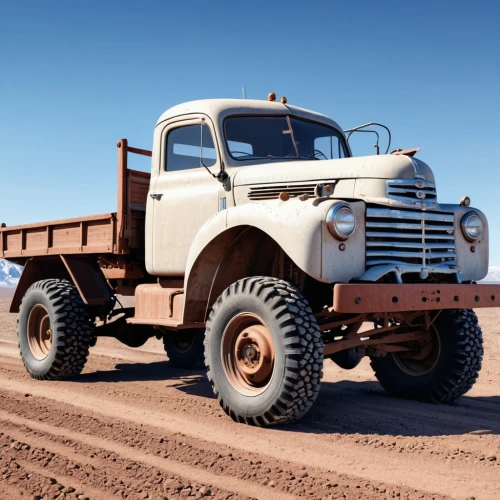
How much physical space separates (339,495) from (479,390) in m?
4.03

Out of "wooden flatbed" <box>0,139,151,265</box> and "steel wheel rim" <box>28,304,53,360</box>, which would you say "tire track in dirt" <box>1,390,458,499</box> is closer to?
"wooden flatbed" <box>0,139,151,265</box>

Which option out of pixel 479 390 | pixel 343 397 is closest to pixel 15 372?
pixel 343 397

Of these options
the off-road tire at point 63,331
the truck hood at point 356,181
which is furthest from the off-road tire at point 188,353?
the truck hood at point 356,181

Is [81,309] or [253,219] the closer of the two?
[253,219]

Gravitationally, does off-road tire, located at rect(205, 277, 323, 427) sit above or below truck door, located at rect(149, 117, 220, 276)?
below

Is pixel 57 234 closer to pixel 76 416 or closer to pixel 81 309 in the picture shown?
pixel 81 309

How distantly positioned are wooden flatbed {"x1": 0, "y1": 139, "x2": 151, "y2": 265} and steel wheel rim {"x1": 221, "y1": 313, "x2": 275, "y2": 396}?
226cm

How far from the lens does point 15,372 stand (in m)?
8.17

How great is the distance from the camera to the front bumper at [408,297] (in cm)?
456

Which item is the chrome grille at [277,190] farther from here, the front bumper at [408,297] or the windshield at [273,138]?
the front bumper at [408,297]

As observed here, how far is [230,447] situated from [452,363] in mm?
2454

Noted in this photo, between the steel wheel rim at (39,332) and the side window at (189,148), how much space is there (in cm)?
248

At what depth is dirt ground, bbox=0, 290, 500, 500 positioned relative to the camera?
3592mm

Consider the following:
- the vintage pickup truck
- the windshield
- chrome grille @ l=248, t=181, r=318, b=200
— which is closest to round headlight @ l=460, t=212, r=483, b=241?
the vintage pickup truck
